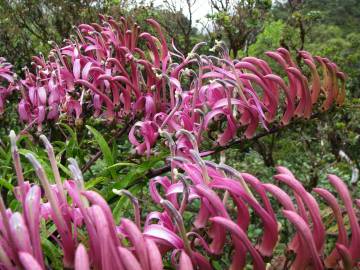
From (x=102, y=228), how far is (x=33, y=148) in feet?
4.12

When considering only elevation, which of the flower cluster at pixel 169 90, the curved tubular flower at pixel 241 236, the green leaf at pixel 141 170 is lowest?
the green leaf at pixel 141 170

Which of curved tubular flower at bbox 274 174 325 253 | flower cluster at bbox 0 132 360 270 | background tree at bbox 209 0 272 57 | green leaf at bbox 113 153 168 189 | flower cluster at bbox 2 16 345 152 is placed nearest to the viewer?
flower cluster at bbox 0 132 360 270

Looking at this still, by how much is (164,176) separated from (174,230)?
2.11 ft

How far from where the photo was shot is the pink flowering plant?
2.76 feet

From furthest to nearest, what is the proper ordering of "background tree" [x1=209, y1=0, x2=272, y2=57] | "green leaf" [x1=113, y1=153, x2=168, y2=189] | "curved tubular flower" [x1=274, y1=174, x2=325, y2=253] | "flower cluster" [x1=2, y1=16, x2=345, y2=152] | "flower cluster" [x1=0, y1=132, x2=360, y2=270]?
"background tree" [x1=209, y1=0, x2=272, y2=57], "flower cluster" [x1=2, y1=16, x2=345, y2=152], "green leaf" [x1=113, y1=153, x2=168, y2=189], "curved tubular flower" [x1=274, y1=174, x2=325, y2=253], "flower cluster" [x1=0, y1=132, x2=360, y2=270]

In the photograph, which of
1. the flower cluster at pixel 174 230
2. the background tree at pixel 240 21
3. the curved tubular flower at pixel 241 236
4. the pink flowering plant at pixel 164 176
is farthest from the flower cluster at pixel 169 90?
the background tree at pixel 240 21

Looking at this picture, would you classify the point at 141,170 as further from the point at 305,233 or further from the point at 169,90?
the point at 305,233

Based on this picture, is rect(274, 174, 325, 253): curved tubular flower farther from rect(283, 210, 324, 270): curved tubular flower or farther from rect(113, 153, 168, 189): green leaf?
rect(113, 153, 168, 189): green leaf

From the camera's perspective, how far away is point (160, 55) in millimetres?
2227

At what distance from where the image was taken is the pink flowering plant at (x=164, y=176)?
84cm

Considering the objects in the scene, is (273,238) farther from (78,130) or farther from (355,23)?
(355,23)

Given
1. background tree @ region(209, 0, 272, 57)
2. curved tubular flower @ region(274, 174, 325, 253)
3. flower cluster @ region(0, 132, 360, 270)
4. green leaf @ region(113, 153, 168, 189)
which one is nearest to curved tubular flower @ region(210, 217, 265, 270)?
flower cluster @ region(0, 132, 360, 270)

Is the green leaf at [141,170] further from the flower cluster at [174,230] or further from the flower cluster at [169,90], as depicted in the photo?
the flower cluster at [174,230]

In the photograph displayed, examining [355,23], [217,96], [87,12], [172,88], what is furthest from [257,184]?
[355,23]
